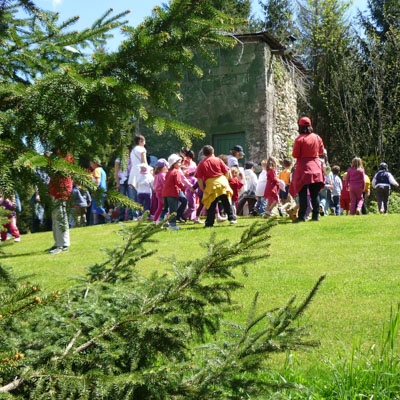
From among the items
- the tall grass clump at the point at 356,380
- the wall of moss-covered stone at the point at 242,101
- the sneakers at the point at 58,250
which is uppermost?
the wall of moss-covered stone at the point at 242,101

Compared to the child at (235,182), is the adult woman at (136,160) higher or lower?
higher

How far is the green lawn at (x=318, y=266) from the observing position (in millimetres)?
4645

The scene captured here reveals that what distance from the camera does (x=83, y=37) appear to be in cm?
314

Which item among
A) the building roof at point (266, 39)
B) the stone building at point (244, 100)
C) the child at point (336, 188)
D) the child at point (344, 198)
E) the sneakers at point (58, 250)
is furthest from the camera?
the stone building at point (244, 100)

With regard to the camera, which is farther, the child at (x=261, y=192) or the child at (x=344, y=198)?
the child at (x=344, y=198)

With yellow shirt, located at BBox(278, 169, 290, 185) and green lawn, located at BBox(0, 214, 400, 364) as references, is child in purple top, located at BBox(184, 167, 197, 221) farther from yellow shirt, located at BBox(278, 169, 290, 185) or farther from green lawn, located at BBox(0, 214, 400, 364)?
green lawn, located at BBox(0, 214, 400, 364)

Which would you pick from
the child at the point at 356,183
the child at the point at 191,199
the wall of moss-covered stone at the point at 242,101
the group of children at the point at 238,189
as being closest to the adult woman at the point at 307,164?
→ the group of children at the point at 238,189

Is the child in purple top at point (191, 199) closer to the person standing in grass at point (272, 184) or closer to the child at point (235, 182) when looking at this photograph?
the child at point (235, 182)

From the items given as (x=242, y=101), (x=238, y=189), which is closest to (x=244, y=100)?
(x=242, y=101)

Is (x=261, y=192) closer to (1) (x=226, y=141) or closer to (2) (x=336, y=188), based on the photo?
(2) (x=336, y=188)

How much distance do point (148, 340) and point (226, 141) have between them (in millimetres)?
18773

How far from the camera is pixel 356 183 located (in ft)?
50.9

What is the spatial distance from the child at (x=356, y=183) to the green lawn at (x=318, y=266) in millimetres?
3783

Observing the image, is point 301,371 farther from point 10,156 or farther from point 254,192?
point 254,192
